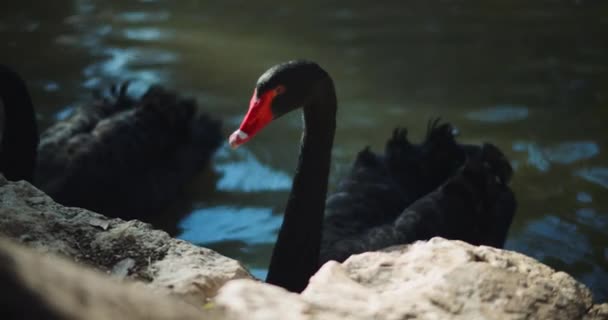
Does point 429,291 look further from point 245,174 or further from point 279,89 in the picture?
point 245,174

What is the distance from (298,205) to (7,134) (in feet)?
4.90

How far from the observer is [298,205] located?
120 inches

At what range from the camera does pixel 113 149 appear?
451 cm

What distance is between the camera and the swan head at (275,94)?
2826mm

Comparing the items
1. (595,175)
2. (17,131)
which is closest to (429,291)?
(17,131)

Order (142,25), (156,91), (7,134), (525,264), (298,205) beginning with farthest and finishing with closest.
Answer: (142,25), (156,91), (7,134), (298,205), (525,264)

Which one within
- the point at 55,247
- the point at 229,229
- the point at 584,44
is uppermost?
Answer: the point at 55,247

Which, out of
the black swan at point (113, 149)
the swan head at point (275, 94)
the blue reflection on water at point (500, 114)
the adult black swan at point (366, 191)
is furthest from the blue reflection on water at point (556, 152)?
the swan head at point (275, 94)

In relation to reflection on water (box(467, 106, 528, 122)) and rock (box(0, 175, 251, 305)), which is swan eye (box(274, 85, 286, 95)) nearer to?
rock (box(0, 175, 251, 305))

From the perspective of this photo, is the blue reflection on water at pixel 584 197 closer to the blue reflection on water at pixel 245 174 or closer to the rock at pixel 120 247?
the blue reflection on water at pixel 245 174

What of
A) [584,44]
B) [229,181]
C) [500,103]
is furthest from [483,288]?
[584,44]

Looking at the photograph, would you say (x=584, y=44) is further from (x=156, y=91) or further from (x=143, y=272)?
(x=143, y=272)

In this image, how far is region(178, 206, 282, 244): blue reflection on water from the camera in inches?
171

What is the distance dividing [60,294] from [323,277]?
99 cm
